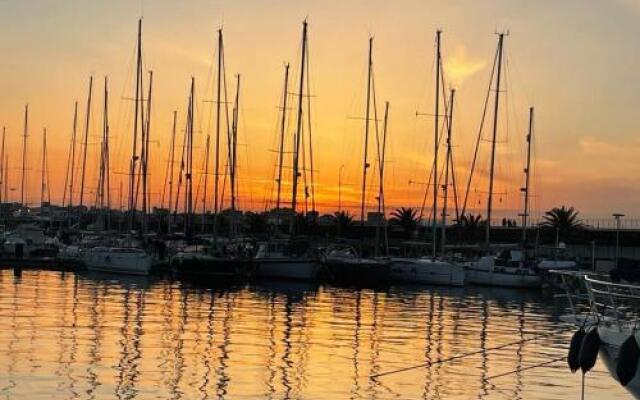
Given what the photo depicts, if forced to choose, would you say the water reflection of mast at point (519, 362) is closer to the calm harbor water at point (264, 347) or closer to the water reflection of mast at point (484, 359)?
the calm harbor water at point (264, 347)

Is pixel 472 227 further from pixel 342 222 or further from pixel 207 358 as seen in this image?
pixel 207 358

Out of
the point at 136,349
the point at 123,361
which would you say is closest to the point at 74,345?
the point at 136,349

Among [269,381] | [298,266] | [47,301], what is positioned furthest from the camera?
[298,266]

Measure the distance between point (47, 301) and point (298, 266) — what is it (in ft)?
84.2

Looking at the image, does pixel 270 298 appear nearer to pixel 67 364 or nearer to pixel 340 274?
pixel 340 274

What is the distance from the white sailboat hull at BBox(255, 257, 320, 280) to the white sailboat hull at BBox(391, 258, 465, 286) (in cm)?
698

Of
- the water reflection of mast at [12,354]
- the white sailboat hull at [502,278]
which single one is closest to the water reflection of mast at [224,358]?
the water reflection of mast at [12,354]

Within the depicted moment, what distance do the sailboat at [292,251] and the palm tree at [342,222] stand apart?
143 feet

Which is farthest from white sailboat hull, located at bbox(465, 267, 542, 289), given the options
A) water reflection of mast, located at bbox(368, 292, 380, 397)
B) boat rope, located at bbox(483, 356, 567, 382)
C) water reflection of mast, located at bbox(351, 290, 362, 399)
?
boat rope, located at bbox(483, 356, 567, 382)

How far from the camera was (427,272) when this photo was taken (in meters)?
70.3

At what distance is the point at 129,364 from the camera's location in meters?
25.0

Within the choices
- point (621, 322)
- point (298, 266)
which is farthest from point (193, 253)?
point (621, 322)

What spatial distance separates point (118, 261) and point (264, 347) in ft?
140

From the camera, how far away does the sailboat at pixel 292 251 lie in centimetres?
6756
